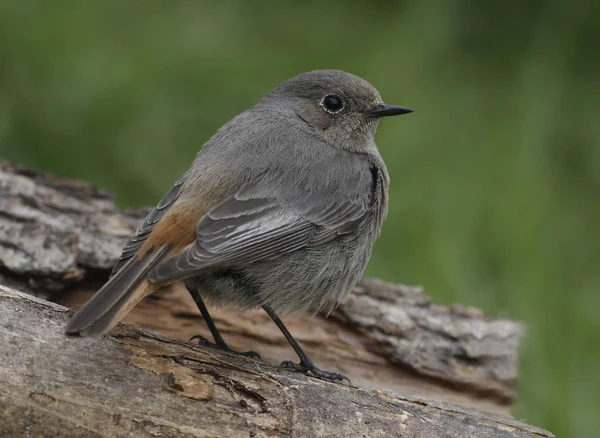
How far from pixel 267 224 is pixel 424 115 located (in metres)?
2.85

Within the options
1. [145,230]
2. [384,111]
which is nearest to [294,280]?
[145,230]

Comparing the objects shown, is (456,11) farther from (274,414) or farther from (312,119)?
(274,414)

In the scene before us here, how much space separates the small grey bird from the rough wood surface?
28cm

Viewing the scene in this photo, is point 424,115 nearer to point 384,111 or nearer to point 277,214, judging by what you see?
point 384,111

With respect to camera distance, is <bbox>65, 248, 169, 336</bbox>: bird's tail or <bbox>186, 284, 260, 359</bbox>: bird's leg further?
<bbox>186, 284, 260, 359</bbox>: bird's leg

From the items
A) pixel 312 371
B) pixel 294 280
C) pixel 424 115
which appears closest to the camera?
pixel 294 280

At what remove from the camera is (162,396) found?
12.2 ft

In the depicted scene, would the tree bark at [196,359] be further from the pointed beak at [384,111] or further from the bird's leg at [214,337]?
the pointed beak at [384,111]

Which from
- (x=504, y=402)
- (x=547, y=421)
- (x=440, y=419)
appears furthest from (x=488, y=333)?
(x=440, y=419)

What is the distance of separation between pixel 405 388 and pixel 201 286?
5.09 ft

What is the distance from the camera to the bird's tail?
348 cm

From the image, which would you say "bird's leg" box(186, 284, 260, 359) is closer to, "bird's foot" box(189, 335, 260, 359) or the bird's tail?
"bird's foot" box(189, 335, 260, 359)

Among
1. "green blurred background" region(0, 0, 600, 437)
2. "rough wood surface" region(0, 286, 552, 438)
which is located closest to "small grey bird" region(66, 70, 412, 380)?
"rough wood surface" region(0, 286, 552, 438)

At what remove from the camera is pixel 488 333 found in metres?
5.43
